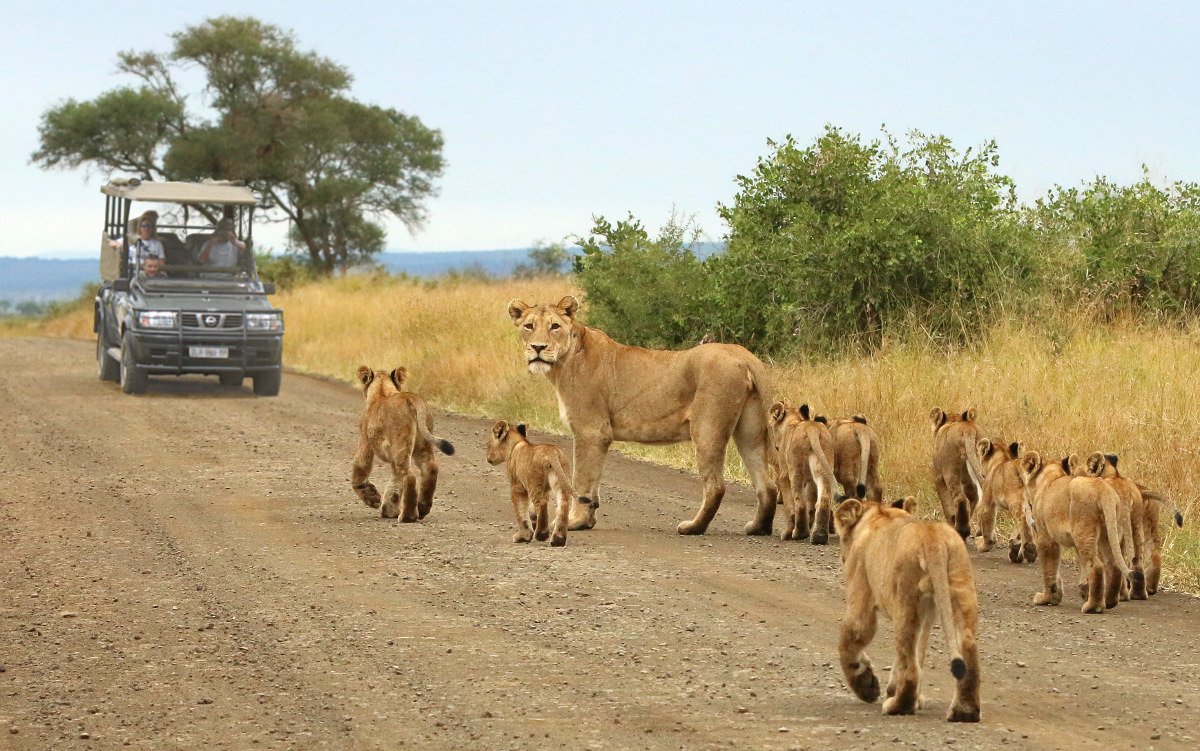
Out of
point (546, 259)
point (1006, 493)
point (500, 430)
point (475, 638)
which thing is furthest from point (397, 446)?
point (546, 259)

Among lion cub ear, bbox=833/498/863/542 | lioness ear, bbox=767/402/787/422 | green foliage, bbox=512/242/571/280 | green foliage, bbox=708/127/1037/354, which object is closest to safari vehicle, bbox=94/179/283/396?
green foliage, bbox=708/127/1037/354

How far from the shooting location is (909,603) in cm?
616

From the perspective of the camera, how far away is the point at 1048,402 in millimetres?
13531

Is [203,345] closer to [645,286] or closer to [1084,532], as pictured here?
[645,286]

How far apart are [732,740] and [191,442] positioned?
1147 cm

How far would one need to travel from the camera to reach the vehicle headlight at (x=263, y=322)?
21969mm

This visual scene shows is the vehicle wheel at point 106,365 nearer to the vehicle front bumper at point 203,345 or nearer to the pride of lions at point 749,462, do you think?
the vehicle front bumper at point 203,345

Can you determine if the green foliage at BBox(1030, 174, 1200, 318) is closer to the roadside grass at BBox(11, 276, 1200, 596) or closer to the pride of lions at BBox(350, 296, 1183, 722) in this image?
the roadside grass at BBox(11, 276, 1200, 596)

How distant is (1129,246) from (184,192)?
1222 centimetres

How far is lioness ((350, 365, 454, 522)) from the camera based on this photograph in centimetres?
1139

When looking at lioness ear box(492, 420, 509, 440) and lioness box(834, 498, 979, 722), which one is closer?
lioness box(834, 498, 979, 722)

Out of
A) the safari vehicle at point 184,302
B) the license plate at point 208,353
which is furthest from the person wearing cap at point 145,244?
the license plate at point 208,353

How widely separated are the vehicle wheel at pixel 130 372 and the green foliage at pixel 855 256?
7.50 metres

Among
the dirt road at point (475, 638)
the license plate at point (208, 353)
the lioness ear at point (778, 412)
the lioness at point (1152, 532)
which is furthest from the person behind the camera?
the license plate at point (208, 353)
